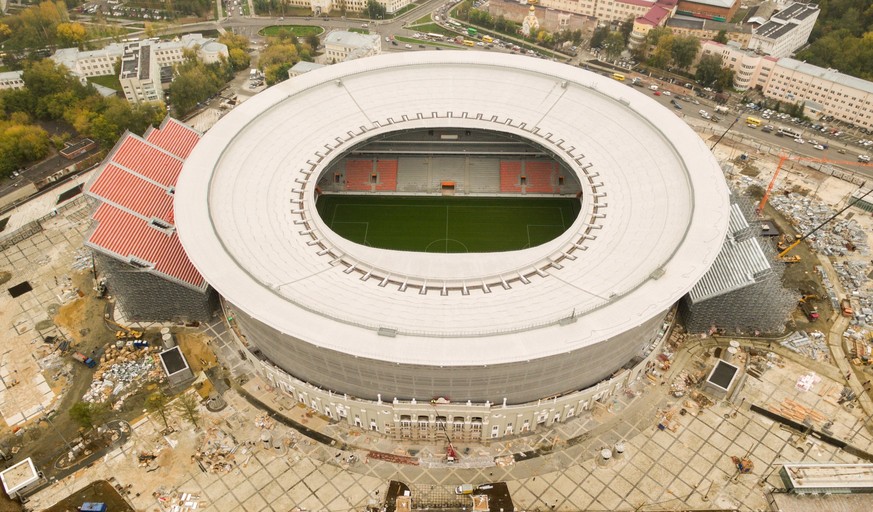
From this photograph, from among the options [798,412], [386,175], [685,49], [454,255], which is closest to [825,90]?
[685,49]

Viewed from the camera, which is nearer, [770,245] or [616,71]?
[770,245]

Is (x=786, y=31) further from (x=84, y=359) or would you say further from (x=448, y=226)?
(x=84, y=359)

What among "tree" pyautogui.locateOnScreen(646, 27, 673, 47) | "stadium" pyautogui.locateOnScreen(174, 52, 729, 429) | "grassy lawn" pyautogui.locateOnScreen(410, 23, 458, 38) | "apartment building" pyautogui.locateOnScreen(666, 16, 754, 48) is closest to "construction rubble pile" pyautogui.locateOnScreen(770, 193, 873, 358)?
"stadium" pyautogui.locateOnScreen(174, 52, 729, 429)

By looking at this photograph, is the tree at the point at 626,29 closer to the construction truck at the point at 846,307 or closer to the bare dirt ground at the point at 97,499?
the construction truck at the point at 846,307

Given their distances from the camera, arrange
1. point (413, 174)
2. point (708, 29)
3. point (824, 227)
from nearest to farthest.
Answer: point (824, 227) < point (413, 174) < point (708, 29)

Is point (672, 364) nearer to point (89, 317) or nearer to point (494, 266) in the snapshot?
point (494, 266)

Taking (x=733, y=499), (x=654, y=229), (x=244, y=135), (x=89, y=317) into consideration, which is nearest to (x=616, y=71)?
(x=654, y=229)

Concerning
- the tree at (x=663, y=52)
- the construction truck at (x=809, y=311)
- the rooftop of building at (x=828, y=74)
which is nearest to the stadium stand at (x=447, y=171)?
the construction truck at (x=809, y=311)
